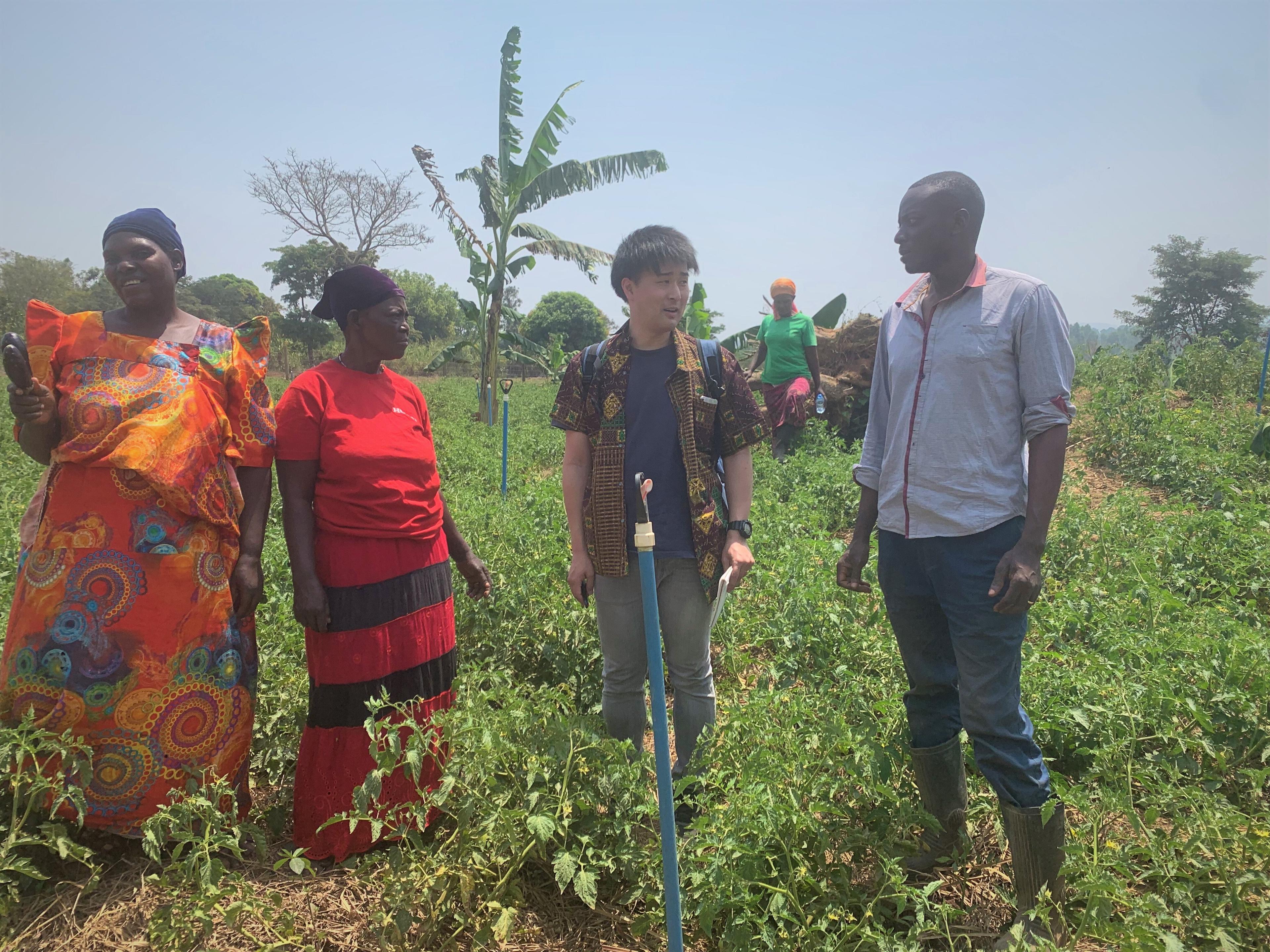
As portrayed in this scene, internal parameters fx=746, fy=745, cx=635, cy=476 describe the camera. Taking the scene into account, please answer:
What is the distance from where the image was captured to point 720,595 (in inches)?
92.4

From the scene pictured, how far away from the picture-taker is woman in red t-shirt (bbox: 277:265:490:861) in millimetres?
2432

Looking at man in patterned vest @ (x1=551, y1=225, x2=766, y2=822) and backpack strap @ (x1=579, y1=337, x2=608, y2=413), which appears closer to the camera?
man in patterned vest @ (x1=551, y1=225, x2=766, y2=822)

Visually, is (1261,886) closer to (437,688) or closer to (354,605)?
(437,688)

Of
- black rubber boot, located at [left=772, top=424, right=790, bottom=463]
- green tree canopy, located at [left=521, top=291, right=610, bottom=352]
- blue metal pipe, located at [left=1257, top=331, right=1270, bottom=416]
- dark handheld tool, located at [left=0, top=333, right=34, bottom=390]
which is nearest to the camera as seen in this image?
dark handheld tool, located at [left=0, top=333, right=34, bottom=390]

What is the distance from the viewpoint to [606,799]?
230 centimetres

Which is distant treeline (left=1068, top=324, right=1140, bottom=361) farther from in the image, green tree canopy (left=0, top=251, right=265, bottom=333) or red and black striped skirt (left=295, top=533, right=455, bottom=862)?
green tree canopy (left=0, top=251, right=265, bottom=333)

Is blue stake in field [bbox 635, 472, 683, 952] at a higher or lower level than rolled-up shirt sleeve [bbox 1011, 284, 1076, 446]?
lower

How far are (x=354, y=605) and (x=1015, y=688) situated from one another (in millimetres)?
2005

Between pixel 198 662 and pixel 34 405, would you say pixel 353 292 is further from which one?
pixel 198 662

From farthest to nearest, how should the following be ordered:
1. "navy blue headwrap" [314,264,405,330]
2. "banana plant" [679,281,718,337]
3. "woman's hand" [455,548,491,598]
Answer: "banana plant" [679,281,718,337] < "woman's hand" [455,548,491,598] < "navy blue headwrap" [314,264,405,330]

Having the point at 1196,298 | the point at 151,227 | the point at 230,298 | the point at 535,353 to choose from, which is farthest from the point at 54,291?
the point at 1196,298

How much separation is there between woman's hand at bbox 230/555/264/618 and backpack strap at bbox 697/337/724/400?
160cm

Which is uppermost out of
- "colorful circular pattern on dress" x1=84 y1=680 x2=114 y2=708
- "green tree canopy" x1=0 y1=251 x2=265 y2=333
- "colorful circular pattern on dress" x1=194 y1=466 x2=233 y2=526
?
"green tree canopy" x1=0 y1=251 x2=265 y2=333

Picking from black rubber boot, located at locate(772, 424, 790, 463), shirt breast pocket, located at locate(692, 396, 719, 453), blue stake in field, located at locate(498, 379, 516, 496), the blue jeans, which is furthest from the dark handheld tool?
black rubber boot, located at locate(772, 424, 790, 463)
